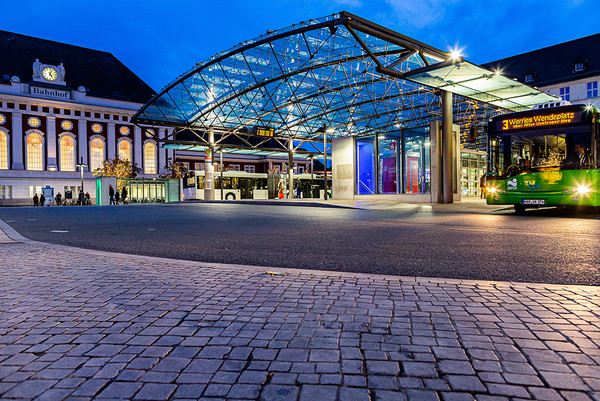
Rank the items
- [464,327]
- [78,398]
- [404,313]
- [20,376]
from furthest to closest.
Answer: [404,313] → [464,327] → [20,376] → [78,398]

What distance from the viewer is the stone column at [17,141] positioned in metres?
46.4

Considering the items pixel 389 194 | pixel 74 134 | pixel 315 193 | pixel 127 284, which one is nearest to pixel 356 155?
pixel 389 194

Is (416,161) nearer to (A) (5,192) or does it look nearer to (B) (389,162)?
(B) (389,162)

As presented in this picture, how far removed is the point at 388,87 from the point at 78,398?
3056cm

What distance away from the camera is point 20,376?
2023 mm

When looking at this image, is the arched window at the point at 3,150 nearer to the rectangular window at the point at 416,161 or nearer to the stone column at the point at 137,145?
the stone column at the point at 137,145

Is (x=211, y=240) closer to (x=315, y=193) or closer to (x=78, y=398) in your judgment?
(x=78, y=398)

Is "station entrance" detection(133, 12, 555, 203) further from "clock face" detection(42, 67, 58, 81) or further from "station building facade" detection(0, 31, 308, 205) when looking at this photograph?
"clock face" detection(42, 67, 58, 81)

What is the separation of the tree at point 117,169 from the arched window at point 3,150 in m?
9.36

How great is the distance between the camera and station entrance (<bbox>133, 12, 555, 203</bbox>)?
64.3 ft

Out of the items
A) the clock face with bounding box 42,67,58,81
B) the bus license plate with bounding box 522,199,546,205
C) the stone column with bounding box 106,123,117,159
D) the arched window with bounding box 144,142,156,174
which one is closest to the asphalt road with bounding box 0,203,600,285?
the bus license plate with bounding box 522,199,546,205

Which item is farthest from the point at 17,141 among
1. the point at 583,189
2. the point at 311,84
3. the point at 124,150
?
the point at 583,189

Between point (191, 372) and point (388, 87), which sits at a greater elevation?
point (388, 87)

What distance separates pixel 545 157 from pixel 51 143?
175 feet
